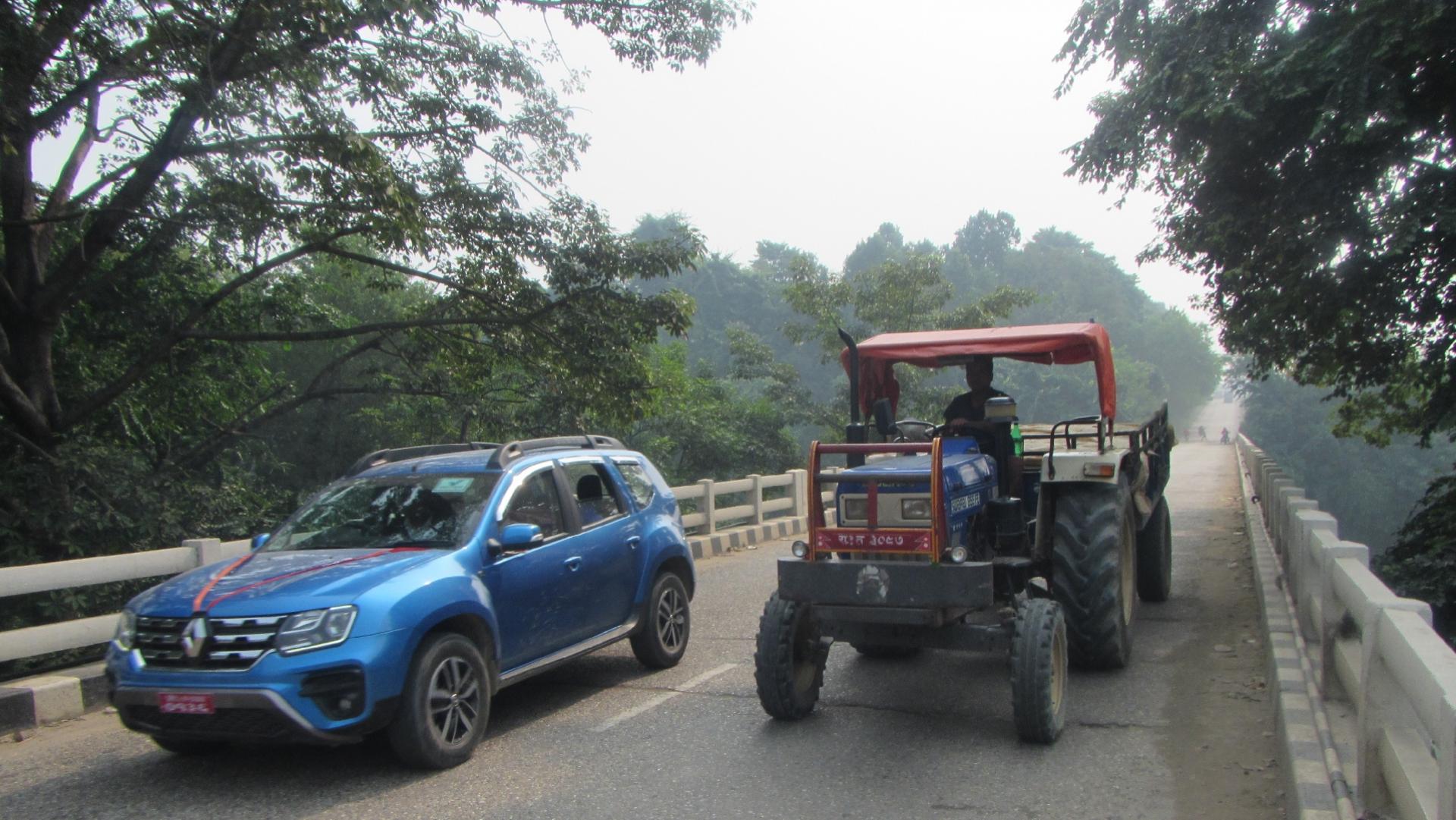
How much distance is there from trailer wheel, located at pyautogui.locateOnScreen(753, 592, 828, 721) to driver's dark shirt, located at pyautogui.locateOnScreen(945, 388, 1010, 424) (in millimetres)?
2344

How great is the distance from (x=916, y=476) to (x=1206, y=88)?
8.26 meters

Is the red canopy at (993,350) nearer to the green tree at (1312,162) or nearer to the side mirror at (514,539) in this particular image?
the side mirror at (514,539)

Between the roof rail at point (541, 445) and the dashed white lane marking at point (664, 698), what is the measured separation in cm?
175

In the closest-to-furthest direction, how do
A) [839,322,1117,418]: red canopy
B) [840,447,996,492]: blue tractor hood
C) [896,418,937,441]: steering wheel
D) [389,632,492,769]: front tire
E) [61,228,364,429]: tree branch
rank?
1. [389,632,492,769]: front tire
2. [840,447,996,492]: blue tractor hood
3. [839,322,1117,418]: red canopy
4. [896,418,937,441]: steering wheel
5. [61,228,364,429]: tree branch

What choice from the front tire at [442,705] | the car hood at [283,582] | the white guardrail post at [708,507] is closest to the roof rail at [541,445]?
the car hood at [283,582]

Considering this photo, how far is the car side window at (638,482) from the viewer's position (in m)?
8.52

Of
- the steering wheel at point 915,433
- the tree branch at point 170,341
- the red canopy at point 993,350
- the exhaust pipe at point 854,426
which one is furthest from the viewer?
the tree branch at point 170,341

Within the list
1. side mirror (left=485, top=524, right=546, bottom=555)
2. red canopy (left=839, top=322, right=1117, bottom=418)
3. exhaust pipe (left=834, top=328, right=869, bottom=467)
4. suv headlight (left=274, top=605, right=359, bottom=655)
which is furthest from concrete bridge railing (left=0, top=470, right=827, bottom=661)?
suv headlight (left=274, top=605, right=359, bottom=655)

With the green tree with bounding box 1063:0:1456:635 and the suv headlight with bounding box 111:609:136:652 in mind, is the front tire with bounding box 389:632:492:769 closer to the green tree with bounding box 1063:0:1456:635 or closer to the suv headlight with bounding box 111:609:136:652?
the suv headlight with bounding box 111:609:136:652

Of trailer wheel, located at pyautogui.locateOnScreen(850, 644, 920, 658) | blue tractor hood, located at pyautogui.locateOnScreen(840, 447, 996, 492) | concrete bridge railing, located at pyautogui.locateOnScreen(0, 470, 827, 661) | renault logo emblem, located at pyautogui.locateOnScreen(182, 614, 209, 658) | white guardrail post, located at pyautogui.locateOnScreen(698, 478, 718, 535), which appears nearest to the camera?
renault logo emblem, located at pyautogui.locateOnScreen(182, 614, 209, 658)

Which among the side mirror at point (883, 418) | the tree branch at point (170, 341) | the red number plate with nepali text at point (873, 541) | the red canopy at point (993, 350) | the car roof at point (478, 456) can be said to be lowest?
the red number plate with nepali text at point (873, 541)

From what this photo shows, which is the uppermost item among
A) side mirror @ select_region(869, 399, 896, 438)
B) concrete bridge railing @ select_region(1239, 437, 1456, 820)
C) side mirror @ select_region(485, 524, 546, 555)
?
side mirror @ select_region(869, 399, 896, 438)

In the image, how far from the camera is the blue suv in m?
5.57

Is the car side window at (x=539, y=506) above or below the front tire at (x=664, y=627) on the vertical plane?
above
